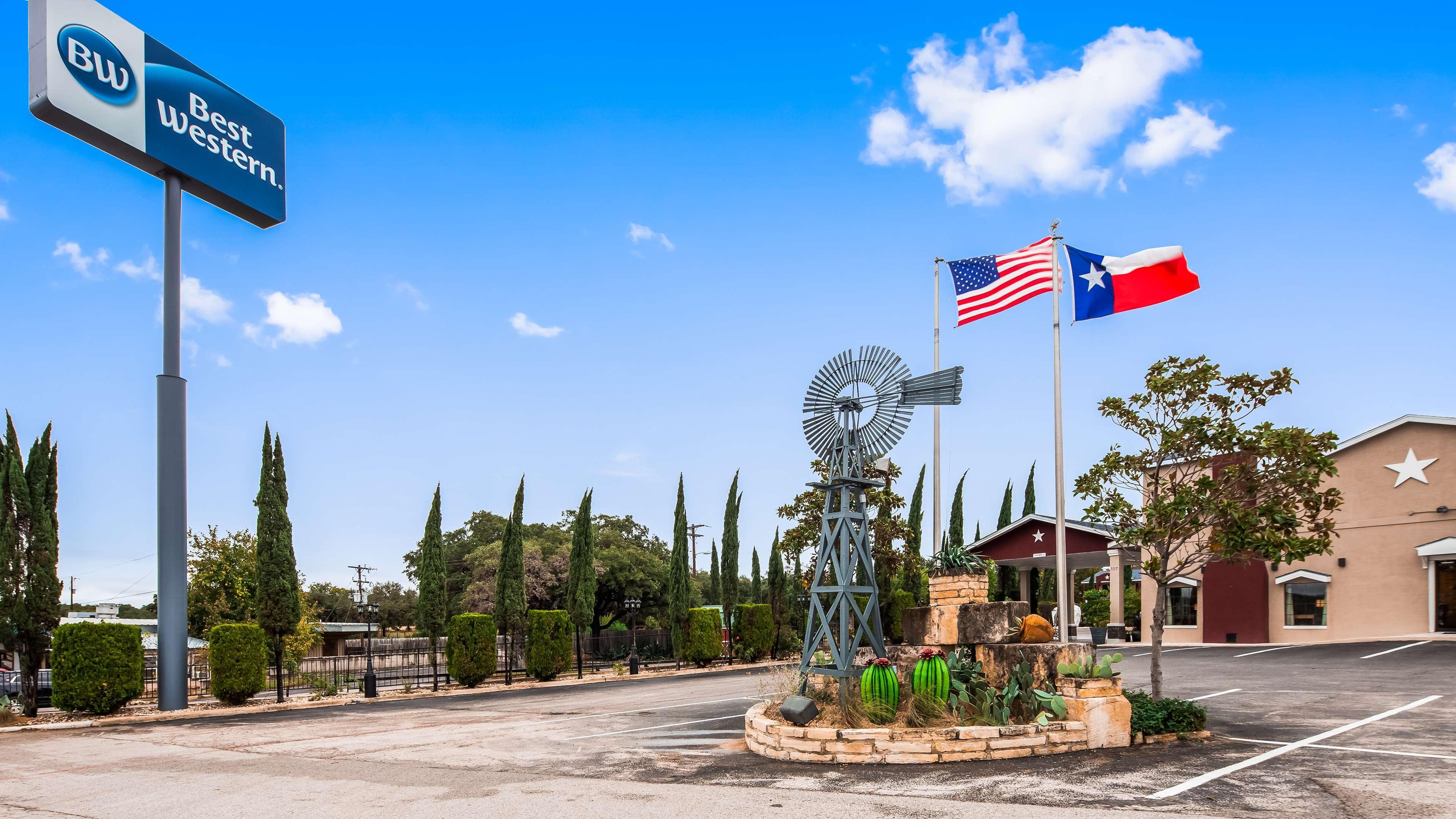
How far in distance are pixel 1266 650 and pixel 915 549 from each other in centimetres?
1160

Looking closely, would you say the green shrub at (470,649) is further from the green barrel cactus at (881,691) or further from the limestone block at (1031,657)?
the limestone block at (1031,657)

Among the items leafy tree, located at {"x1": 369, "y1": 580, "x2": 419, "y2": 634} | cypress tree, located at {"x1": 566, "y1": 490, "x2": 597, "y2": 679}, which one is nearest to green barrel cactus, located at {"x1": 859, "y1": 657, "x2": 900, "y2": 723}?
cypress tree, located at {"x1": 566, "y1": 490, "x2": 597, "y2": 679}

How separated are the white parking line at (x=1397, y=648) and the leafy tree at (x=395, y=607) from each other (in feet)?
178

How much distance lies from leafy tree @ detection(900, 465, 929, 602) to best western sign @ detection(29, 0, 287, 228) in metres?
19.9

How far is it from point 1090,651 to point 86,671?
18.3 m

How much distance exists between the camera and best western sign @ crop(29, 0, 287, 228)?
1798cm

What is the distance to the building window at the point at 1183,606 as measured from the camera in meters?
32.9

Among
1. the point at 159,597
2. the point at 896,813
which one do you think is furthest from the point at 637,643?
the point at 896,813

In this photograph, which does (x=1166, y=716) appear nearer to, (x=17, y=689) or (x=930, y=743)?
(x=930, y=743)

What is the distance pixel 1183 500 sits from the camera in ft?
39.2

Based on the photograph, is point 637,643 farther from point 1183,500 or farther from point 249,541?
point 1183,500

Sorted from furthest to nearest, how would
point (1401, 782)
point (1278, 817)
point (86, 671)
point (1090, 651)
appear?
point (86, 671), point (1090, 651), point (1401, 782), point (1278, 817)

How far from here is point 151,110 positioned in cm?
2005

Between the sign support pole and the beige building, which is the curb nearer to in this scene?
the sign support pole
